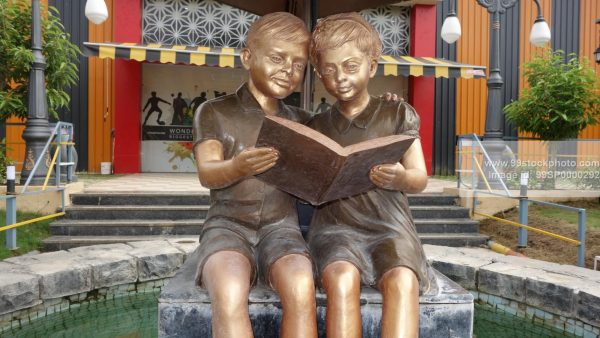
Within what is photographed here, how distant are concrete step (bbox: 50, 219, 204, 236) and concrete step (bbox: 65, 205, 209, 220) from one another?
0.28 m

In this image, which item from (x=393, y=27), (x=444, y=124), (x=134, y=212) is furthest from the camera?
(x=444, y=124)

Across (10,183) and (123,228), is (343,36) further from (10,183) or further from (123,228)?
(10,183)

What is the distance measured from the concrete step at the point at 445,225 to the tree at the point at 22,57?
570 centimetres

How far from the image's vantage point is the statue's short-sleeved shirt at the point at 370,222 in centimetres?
189

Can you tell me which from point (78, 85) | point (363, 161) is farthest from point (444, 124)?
point (363, 161)

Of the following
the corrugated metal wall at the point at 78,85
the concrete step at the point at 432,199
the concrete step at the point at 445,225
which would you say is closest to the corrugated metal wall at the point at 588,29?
the concrete step at the point at 432,199

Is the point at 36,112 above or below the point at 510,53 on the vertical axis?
below

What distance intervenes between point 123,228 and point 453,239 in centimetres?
399

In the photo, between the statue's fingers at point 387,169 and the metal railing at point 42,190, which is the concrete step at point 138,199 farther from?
the statue's fingers at point 387,169

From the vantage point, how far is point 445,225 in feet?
21.0

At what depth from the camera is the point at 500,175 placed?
7.06 m

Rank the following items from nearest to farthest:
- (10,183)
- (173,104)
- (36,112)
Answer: (10,183)
(36,112)
(173,104)

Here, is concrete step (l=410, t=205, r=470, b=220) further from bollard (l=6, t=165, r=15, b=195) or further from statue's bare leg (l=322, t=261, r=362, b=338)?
statue's bare leg (l=322, t=261, r=362, b=338)

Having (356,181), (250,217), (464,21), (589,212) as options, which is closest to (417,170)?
(356,181)
